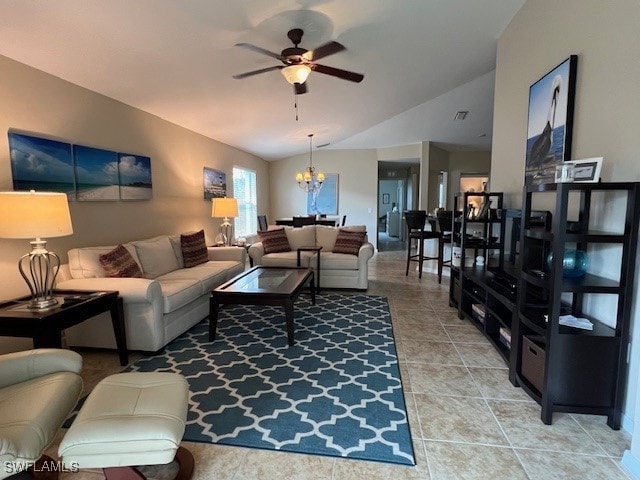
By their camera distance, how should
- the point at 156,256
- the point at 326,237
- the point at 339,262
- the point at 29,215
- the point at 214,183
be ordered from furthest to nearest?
the point at 214,183 < the point at 326,237 < the point at 339,262 < the point at 156,256 < the point at 29,215

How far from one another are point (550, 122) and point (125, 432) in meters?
3.35

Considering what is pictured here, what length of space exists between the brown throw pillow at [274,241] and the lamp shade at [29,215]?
325cm

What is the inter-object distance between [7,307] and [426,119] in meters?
6.59

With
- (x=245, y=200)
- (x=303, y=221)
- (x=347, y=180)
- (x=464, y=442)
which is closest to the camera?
(x=464, y=442)

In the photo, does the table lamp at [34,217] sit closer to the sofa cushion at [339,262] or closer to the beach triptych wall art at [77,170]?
the beach triptych wall art at [77,170]

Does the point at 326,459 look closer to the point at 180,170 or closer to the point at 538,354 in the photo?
the point at 538,354

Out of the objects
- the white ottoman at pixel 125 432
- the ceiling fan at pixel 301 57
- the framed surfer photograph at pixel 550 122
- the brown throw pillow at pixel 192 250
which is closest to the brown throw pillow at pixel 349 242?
the brown throw pillow at pixel 192 250

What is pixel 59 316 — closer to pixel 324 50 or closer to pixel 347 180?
pixel 324 50

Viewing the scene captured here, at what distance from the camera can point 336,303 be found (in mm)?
4367

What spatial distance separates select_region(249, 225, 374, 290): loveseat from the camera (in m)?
4.92

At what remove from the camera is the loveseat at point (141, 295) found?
282cm

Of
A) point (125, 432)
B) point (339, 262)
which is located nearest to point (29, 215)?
point (125, 432)

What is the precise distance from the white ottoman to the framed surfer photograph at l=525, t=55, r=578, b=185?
9.69 feet

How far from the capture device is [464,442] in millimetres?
1847
